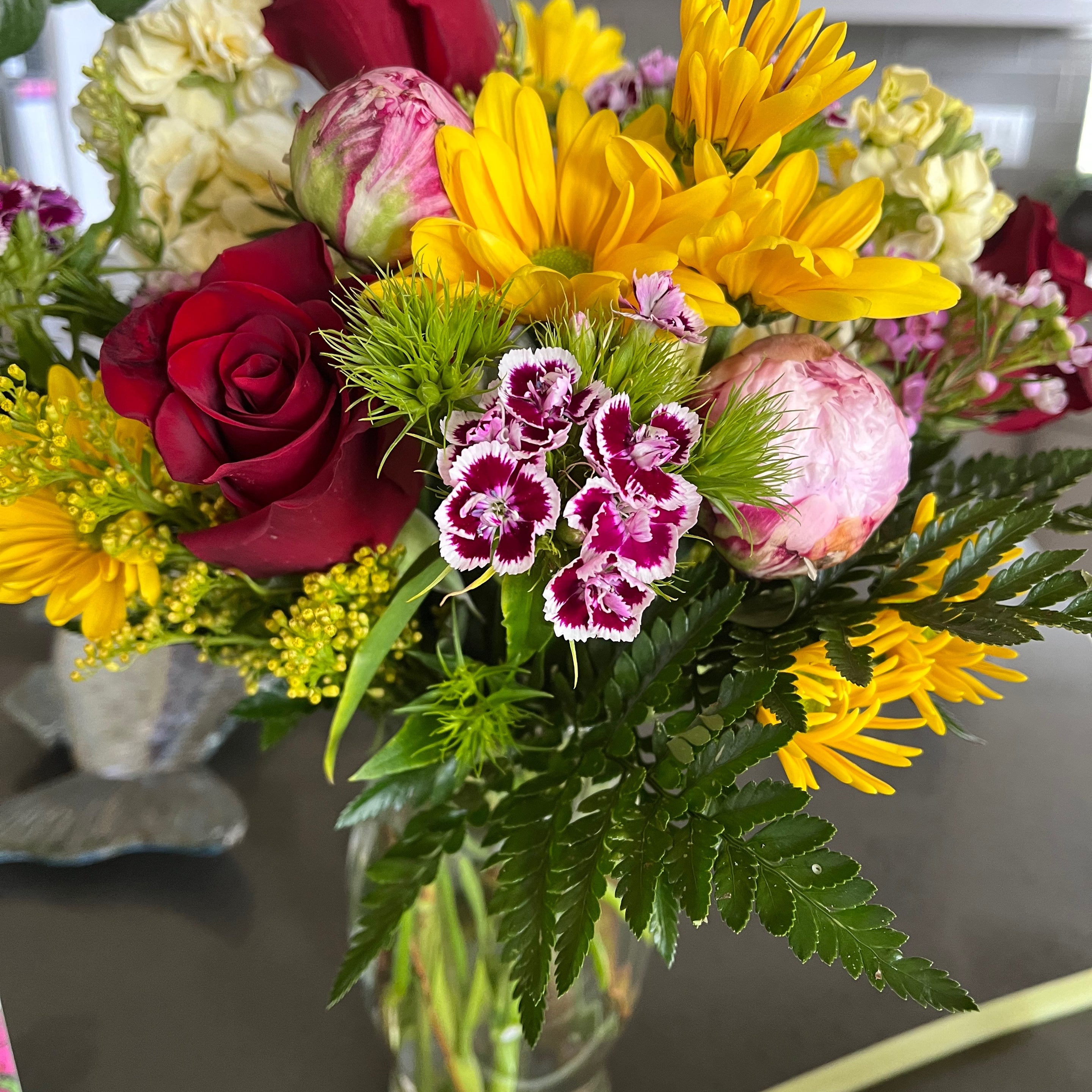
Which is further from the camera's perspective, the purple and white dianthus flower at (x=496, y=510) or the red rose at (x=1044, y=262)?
the red rose at (x=1044, y=262)

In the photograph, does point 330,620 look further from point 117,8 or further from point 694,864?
point 117,8

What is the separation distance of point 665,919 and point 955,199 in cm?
30

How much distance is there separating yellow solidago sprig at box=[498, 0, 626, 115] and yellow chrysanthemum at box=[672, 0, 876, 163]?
0.59ft

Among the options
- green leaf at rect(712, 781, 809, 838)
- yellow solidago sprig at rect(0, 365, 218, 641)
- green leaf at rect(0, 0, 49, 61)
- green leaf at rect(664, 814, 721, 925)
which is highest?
green leaf at rect(0, 0, 49, 61)

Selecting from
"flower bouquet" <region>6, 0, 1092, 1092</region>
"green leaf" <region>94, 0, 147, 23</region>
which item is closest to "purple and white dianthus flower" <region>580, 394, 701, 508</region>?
"flower bouquet" <region>6, 0, 1092, 1092</region>

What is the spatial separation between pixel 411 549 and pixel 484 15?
21 centimetres

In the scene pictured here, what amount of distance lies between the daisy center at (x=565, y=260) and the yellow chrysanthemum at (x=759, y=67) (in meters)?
0.06

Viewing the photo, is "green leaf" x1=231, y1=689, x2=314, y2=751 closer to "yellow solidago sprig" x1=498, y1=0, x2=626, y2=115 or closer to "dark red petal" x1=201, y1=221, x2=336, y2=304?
"dark red petal" x1=201, y1=221, x2=336, y2=304

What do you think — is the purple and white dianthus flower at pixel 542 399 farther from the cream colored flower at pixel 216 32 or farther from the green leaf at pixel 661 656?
the cream colored flower at pixel 216 32

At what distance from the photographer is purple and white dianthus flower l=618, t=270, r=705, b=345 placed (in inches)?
9.6

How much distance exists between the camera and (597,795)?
314 mm

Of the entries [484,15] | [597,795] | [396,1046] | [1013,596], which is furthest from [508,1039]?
[484,15]

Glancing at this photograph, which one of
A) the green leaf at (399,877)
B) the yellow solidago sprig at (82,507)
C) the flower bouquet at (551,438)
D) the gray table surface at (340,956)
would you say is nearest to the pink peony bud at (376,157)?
the flower bouquet at (551,438)

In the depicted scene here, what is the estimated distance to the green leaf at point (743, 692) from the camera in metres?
0.28
